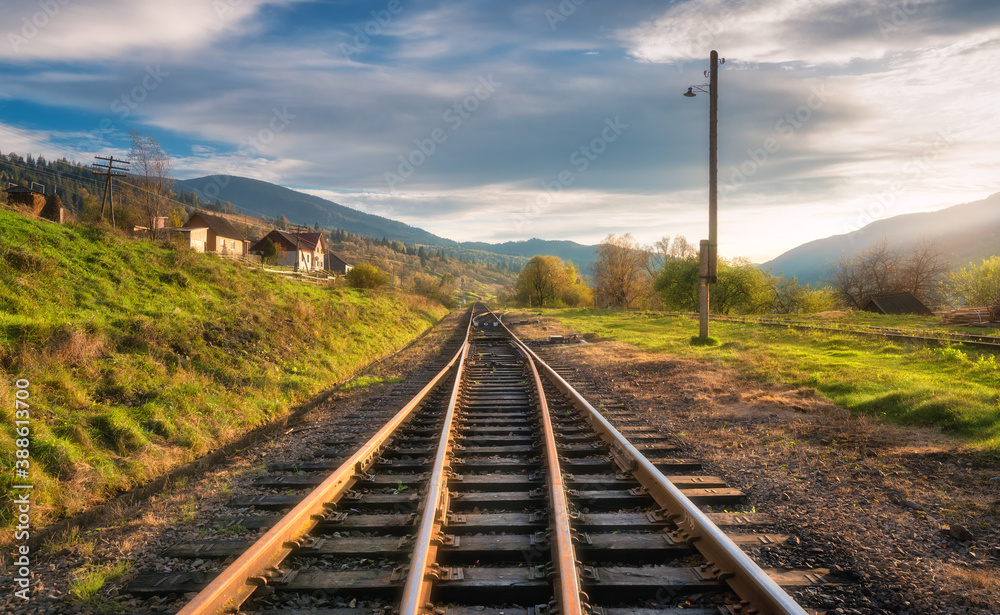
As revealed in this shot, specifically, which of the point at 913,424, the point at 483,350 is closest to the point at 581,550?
the point at 913,424

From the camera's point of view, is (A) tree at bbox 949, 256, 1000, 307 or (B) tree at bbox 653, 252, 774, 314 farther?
(B) tree at bbox 653, 252, 774, 314

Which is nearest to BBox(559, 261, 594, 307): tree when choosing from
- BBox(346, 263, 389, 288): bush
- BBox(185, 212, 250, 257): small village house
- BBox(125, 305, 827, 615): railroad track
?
BBox(346, 263, 389, 288): bush

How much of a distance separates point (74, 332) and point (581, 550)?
785cm

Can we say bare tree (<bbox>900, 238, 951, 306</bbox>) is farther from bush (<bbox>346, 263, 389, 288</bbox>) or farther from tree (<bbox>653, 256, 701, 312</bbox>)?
bush (<bbox>346, 263, 389, 288</bbox>)

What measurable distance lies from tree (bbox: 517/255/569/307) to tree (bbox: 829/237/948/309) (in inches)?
1408

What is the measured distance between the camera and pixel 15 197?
122ft

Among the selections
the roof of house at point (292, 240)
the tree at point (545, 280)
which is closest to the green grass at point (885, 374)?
the tree at point (545, 280)

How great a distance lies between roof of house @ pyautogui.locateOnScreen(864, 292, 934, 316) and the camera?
4331cm

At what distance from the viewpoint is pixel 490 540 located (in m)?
3.38

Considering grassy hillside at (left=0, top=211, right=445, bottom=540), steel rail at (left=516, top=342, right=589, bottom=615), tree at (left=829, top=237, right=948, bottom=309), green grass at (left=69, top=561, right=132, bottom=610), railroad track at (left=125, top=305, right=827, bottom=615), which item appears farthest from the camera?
tree at (left=829, top=237, right=948, bottom=309)

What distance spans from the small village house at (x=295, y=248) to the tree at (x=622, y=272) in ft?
129

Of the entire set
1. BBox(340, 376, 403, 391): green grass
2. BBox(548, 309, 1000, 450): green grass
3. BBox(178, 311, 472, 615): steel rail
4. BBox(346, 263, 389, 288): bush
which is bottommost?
BBox(340, 376, 403, 391): green grass

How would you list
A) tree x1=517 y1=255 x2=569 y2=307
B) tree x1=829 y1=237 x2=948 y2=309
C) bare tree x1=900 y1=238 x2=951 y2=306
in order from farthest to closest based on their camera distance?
1. tree x1=517 y1=255 x2=569 y2=307
2. tree x1=829 y1=237 x2=948 y2=309
3. bare tree x1=900 y1=238 x2=951 y2=306

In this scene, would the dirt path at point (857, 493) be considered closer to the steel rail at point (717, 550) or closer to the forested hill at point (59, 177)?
the steel rail at point (717, 550)
